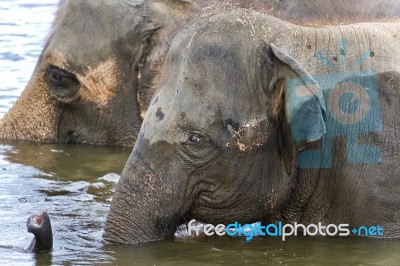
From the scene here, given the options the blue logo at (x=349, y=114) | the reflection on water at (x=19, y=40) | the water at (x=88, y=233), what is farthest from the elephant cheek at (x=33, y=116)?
the blue logo at (x=349, y=114)

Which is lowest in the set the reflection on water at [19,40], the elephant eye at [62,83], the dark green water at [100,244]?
the dark green water at [100,244]

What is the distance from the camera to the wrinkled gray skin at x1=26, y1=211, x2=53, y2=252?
7.00 meters

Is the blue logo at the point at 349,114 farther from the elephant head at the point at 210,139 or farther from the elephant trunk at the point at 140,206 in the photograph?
the elephant trunk at the point at 140,206

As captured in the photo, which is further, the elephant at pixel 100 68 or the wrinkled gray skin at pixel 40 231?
the elephant at pixel 100 68

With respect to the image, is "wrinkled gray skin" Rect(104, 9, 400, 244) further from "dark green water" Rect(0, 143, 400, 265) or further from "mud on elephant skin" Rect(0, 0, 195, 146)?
"mud on elephant skin" Rect(0, 0, 195, 146)

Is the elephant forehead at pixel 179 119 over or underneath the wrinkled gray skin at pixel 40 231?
over

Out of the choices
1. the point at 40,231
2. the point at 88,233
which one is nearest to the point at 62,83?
the point at 88,233

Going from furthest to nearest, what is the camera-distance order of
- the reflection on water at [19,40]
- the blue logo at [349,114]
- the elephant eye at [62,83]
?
the reflection on water at [19,40] → the elephant eye at [62,83] → the blue logo at [349,114]

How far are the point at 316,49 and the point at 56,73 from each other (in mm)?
3490

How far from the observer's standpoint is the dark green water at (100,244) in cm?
709

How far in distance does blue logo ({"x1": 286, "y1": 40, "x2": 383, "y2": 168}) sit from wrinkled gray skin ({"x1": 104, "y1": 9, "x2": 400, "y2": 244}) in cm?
3

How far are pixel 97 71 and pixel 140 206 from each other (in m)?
3.31

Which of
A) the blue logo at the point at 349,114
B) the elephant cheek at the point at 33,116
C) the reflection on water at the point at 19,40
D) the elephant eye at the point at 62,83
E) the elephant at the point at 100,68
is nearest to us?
the blue logo at the point at 349,114

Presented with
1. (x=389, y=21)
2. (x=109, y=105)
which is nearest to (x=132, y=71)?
(x=109, y=105)
